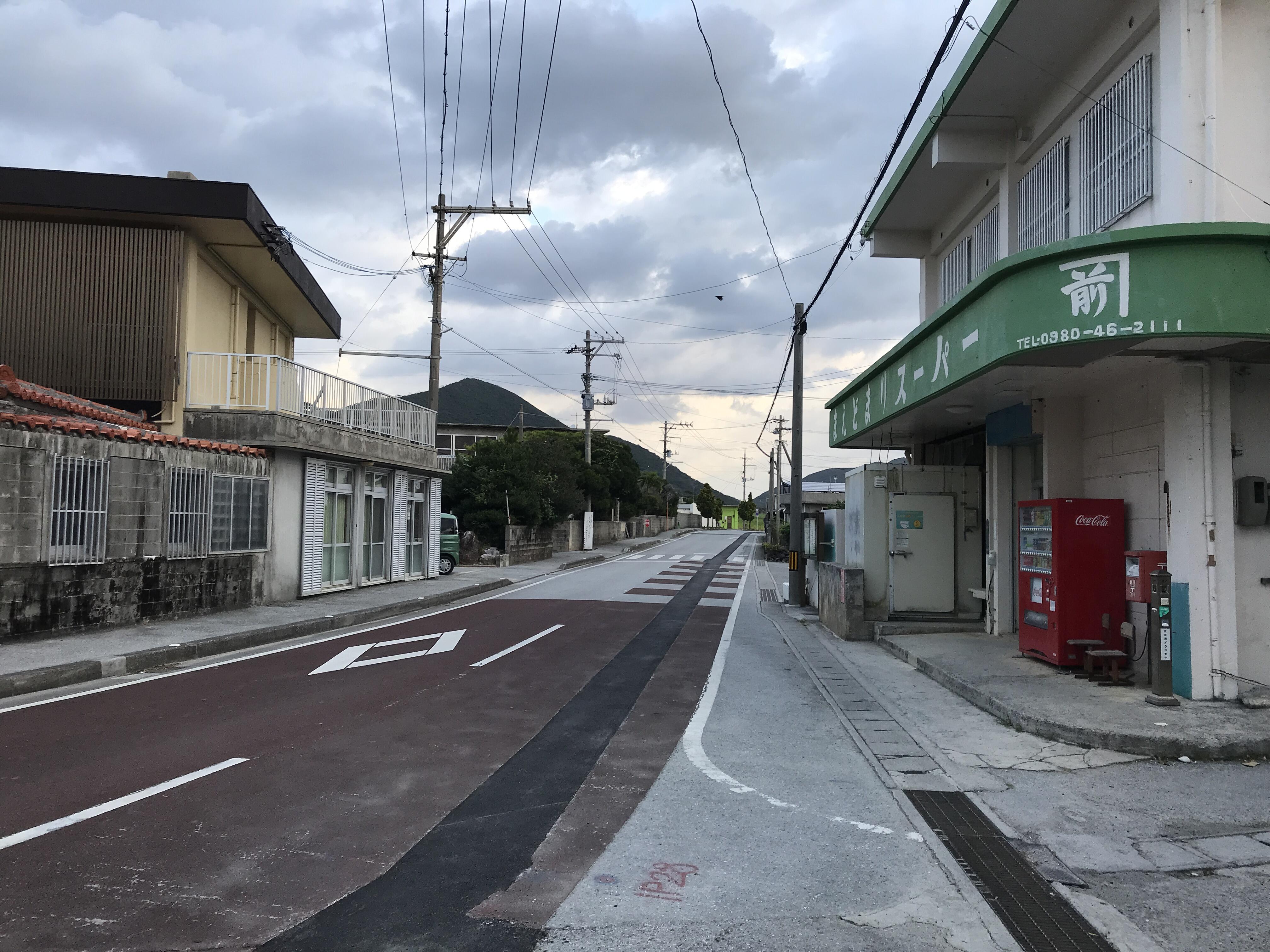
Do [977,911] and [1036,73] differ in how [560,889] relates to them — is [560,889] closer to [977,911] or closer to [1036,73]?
[977,911]

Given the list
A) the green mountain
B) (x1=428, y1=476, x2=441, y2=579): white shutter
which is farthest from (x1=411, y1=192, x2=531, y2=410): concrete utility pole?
the green mountain

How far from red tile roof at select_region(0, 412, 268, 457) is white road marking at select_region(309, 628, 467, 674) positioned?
4.69 m

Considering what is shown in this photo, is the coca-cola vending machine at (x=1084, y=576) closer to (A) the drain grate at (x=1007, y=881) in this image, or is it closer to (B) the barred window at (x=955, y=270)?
(A) the drain grate at (x=1007, y=881)

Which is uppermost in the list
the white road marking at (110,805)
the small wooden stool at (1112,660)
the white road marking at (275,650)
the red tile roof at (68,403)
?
the red tile roof at (68,403)

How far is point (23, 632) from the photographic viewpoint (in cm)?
1096

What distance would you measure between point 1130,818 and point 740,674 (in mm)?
5508

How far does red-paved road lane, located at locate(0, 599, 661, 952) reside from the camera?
395 centimetres

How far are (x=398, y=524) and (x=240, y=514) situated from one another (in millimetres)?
7103

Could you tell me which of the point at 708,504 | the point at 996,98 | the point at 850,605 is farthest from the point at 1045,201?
the point at 708,504

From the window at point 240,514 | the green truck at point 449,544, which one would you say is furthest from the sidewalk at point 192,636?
the green truck at point 449,544

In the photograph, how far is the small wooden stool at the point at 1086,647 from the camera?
908 cm

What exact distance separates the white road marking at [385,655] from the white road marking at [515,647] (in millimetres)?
780

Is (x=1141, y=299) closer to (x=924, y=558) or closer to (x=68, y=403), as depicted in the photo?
(x=924, y=558)

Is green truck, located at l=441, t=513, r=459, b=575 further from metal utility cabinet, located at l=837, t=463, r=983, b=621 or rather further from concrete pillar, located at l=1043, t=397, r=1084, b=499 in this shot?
concrete pillar, located at l=1043, t=397, r=1084, b=499
